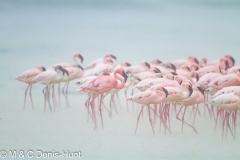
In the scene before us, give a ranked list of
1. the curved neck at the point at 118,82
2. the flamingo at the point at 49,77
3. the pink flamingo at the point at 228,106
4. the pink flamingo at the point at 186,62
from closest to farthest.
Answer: the pink flamingo at the point at 228,106
the curved neck at the point at 118,82
the flamingo at the point at 49,77
the pink flamingo at the point at 186,62

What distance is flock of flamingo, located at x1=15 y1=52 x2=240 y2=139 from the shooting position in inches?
121

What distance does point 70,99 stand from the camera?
330cm

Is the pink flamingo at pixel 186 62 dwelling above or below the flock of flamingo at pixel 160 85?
above

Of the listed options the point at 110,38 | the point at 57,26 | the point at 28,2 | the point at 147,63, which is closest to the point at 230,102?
the point at 147,63

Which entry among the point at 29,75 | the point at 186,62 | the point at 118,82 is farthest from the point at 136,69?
the point at 29,75

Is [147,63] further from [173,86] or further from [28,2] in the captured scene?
[28,2]

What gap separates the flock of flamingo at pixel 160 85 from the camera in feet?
10.1

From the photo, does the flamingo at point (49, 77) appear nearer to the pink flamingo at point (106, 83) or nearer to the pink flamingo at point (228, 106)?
the pink flamingo at point (106, 83)

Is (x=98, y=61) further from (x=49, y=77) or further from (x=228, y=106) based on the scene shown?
(x=228, y=106)

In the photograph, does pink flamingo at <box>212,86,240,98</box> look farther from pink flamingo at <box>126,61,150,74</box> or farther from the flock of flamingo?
pink flamingo at <box>126,61,150,74</box>

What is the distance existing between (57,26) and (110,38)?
480 millimetres

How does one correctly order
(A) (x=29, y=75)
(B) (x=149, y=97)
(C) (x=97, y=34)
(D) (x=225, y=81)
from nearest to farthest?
(B) (x=149, y=97) < (D) (x=225, y=81) < (A) (x=29, y=75) < (C) (x=97, y=34)

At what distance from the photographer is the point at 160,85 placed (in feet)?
10.1

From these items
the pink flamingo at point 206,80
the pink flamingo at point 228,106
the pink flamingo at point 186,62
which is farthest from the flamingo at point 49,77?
the pink flamingo at point 228,106
